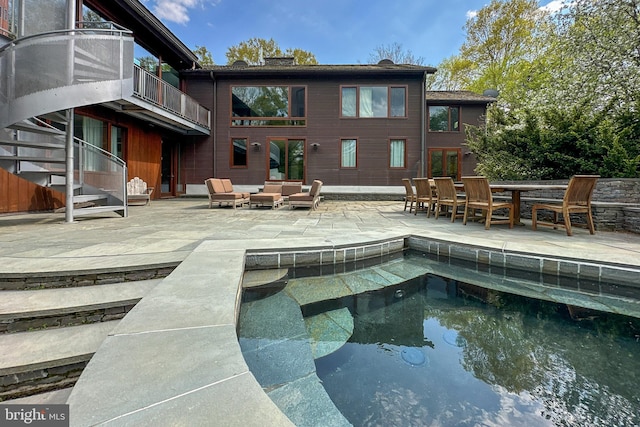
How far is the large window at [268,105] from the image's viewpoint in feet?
42.2

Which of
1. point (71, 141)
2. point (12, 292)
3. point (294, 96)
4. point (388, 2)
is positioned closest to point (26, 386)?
point (12, 292)

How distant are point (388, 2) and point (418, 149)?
11.1 meters

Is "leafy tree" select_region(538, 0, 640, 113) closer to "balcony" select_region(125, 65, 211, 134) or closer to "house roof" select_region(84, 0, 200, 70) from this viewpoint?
"balcony" select_region(125, 65, 211, 134)

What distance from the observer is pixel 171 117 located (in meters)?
9.64

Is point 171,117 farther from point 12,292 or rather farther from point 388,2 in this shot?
point 388,2

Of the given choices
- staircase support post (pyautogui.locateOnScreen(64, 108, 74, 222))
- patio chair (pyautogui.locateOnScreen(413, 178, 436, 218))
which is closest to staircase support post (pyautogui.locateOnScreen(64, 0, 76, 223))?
staircase support post (pyautogui.locateOnScreen(64, 108, 74, 222))

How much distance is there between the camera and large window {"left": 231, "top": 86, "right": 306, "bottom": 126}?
12852 mm

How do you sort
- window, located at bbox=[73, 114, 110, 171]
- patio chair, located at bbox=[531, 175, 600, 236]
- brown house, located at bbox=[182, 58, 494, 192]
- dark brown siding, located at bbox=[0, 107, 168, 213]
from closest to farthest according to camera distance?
1. patio chair, located at bbox=[531, 175, 600, 236]
2. dark brown siding, located at bbox=[0, 107, 168, 213]
3. window, located at bbox=[73, 114, 110, 171]
4. brown house, located at bbox=[182, 58, 494, 192]

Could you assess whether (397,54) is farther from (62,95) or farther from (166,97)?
(62,95)

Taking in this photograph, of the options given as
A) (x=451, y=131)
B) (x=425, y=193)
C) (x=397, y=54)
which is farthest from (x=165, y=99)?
(x=397, y=54)

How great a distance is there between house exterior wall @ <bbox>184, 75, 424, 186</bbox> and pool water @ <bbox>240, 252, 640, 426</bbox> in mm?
10287

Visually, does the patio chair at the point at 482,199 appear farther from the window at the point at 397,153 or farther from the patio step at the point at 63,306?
the window at the point at 397,153

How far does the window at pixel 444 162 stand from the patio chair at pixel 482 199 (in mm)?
8378

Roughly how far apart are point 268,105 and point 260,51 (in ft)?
36.1
